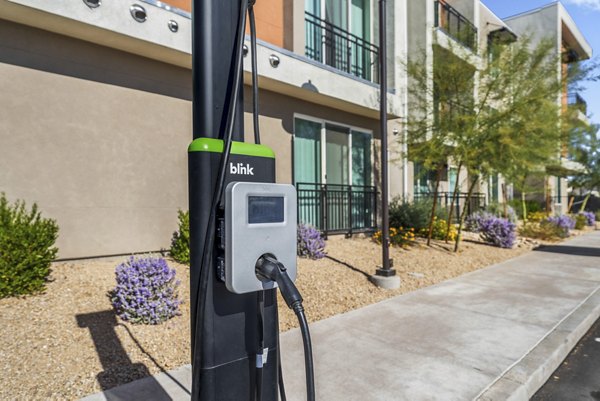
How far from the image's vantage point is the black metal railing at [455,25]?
9750 millimetres

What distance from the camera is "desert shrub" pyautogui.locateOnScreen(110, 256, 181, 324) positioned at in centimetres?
399

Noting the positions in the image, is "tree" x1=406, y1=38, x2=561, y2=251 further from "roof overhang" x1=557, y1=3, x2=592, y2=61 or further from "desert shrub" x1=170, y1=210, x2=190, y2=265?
"roof overhang" x1=557, y1=3, x2=592, y2=61

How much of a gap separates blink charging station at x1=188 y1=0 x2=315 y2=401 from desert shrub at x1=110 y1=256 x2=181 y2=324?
2782 mm

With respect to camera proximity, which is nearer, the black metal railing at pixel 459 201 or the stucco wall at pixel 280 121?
the stucco wall at pixel 280 121

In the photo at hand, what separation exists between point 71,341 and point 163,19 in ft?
15.5

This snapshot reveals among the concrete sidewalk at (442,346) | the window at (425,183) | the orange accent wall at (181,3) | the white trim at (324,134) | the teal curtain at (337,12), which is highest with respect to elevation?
the teal curtain at (337,12)

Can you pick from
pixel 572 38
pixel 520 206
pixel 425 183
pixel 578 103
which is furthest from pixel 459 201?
pixel 572 38

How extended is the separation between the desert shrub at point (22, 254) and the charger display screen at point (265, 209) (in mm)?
3982

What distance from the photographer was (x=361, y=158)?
1096cm

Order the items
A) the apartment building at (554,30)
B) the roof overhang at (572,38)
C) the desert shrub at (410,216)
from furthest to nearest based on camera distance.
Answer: the roof overhang at (572,38) < the apartment building at (554,30) < the desert shrub at (410,216)

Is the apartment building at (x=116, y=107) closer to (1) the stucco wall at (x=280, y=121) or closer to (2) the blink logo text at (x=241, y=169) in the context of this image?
(1) the stucco wall at (x=280, y=121)

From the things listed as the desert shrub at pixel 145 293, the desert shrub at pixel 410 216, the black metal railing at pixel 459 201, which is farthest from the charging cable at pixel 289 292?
the black metal railing at pixel 459 201

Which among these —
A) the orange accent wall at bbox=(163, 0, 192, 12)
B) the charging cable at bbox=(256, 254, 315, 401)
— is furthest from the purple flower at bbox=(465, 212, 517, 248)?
the charging cable at bbox=(256, 254, 315, 401)

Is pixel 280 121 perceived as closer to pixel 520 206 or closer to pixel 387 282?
pixel 387 282
